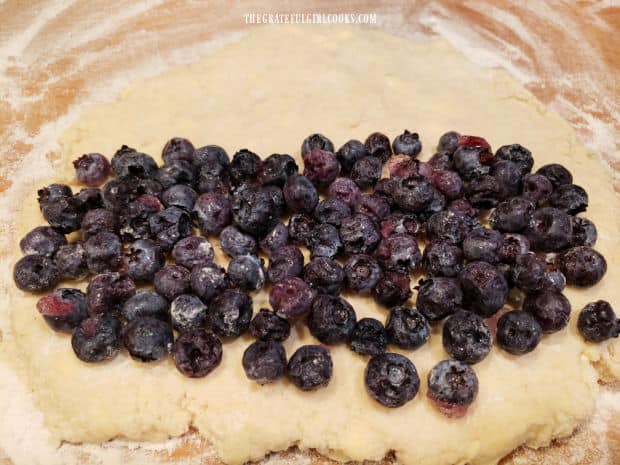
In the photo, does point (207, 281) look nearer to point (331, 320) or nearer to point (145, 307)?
point (145, 307)

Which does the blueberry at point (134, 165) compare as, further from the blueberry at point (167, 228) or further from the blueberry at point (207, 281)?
the blueberry at point (207, 281)

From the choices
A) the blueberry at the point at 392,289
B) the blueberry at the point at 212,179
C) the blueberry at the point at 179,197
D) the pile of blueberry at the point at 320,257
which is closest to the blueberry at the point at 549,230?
the pile of blueberry at the point at 320,257

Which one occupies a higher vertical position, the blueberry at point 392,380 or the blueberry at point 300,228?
the blueberry at point 300,228

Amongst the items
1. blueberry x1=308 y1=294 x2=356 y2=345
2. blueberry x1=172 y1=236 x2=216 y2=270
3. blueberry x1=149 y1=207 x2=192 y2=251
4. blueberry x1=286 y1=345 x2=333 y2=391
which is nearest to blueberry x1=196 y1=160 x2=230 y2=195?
blueberry x1=149 y1=207 x2=192 y2=251

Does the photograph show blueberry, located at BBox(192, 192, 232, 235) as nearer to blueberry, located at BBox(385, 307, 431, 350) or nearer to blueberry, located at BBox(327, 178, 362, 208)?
blueberry, located at BBox(327, 178, 362, 208)

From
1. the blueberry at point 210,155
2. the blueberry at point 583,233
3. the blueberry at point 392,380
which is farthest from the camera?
the blueberry at point 210,155

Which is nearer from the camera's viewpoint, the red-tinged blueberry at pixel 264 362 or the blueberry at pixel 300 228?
the red-tinged blueberry at pixel 264 362
